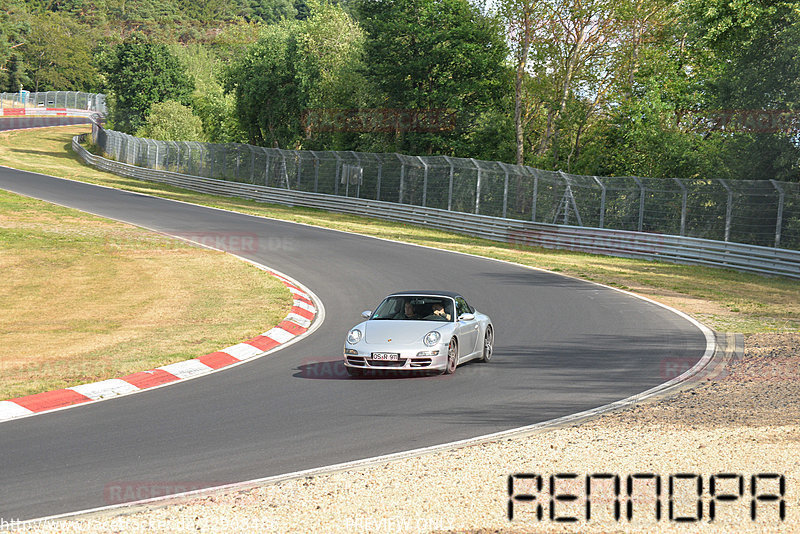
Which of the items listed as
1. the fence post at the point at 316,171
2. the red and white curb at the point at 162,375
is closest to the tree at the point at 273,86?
the fence post at the point at 316,171

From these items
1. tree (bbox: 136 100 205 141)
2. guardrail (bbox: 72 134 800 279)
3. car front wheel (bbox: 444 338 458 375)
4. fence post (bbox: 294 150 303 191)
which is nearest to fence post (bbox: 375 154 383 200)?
guardrail (bbox: 72 134 800 279)

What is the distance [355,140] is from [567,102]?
53.1 feet

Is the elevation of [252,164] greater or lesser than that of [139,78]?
lesser

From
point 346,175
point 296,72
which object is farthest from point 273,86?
point 346,175

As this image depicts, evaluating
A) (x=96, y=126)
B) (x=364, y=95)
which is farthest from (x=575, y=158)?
(x=96, y=126)

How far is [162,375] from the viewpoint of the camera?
41.0ft

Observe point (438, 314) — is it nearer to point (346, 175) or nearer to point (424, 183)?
point (424, 183)

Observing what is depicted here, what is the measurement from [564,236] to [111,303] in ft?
60.5

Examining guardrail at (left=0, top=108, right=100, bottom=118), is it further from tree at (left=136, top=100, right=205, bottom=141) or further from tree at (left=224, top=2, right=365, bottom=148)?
tree at (left=224, top=2, right=365, bottom=148)

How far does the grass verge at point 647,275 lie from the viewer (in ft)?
63.2

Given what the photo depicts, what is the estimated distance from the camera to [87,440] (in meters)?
8.83

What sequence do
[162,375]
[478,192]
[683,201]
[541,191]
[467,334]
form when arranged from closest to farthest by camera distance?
[162,375]
[467,334]
[683,201]
[541,191]
[478,192]

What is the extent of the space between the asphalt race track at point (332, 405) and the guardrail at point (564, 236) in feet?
24.7

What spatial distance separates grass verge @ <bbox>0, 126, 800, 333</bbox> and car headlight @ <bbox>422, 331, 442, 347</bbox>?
737 cm
